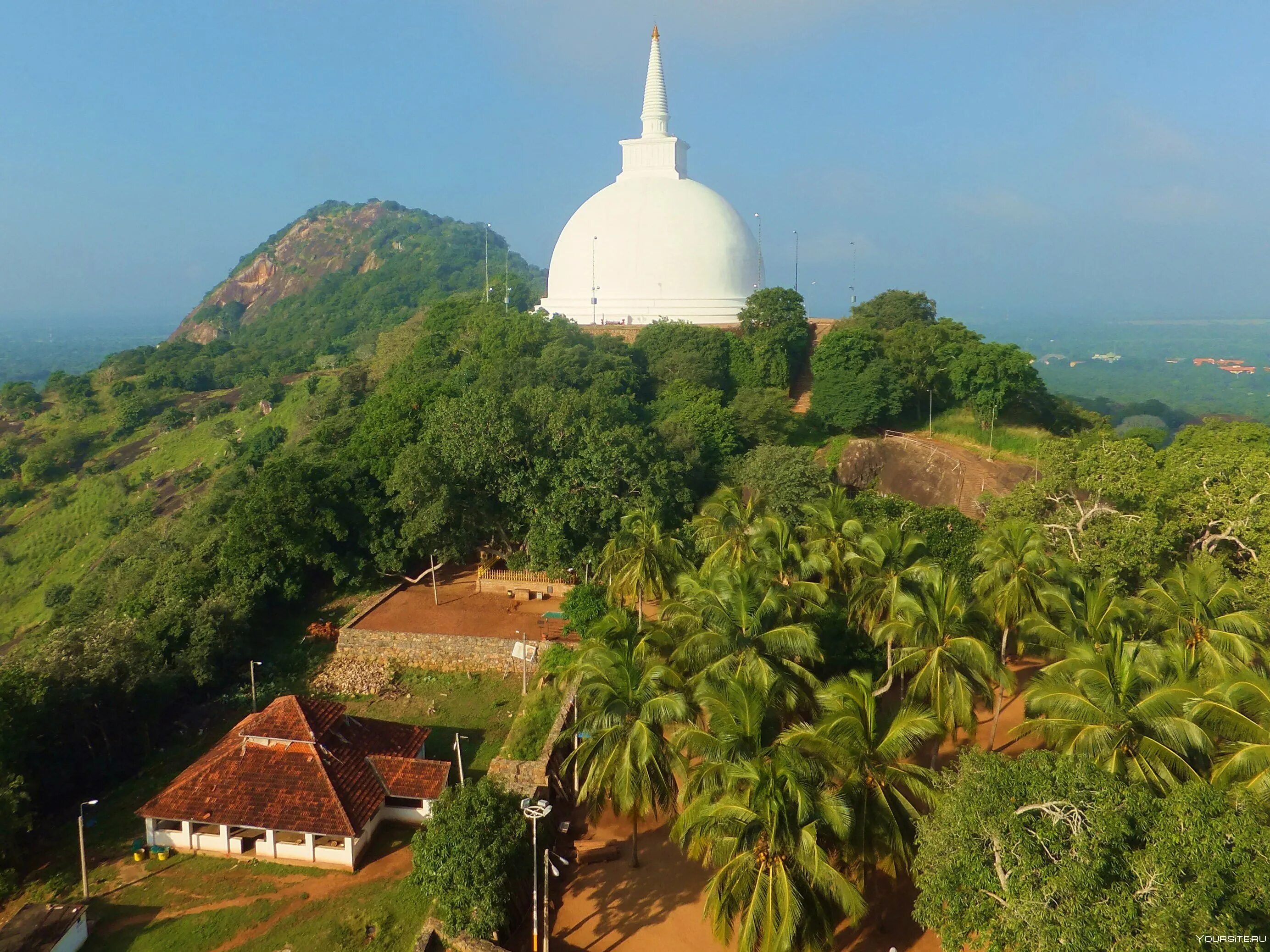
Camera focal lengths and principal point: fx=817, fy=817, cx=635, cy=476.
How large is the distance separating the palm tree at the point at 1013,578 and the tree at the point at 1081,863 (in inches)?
282

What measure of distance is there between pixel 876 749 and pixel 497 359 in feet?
81.8

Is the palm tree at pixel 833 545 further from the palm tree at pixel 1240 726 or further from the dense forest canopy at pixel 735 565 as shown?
the palm tree at pixel 1240 726

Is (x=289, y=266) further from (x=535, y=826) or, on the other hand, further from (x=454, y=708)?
(x=535, y=826)

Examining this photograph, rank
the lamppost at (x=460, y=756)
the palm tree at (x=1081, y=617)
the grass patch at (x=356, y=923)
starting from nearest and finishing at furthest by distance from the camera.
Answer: the grass patch at (x=356, y=923)
the lamppost at (x=460, y=756)
the palm tree at (x=1081, y=617)

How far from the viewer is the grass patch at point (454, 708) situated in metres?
18.5

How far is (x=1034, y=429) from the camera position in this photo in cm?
3139

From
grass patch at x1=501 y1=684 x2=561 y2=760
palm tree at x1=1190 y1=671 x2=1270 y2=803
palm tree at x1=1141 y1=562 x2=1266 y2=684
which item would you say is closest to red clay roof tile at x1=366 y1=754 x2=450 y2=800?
grass patch at x1=501 y1=684 x2=561 y2=760

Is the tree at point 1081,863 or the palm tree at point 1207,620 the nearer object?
the tree at point 1081,863

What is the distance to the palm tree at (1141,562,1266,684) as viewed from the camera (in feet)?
47.0

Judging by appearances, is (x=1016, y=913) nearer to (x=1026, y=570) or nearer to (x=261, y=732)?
(x=1026, y=570)

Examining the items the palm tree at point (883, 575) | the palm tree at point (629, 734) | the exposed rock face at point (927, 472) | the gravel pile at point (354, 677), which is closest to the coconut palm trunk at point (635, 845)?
the palm tree at point (629, 734)

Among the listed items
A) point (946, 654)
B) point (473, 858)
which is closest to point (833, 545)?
point (946, 654)

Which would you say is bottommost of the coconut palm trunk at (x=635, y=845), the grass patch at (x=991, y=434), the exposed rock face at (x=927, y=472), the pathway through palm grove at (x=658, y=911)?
the pathway through palm grove at (x=658, y=911)

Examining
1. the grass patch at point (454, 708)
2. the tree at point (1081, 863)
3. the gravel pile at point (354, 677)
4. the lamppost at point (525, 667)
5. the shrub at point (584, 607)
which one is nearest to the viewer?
the tree at point (1081, 863)
